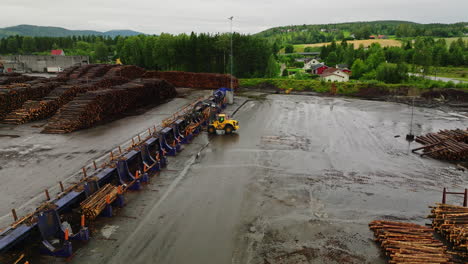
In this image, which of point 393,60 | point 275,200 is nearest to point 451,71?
point 393,60

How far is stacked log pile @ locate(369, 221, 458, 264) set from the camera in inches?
357

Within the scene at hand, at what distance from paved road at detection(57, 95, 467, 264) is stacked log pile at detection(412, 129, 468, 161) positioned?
0.92 m

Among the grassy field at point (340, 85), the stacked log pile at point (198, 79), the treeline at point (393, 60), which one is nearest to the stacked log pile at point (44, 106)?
the stacked log pile at point (198, 79)

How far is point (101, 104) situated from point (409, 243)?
23503mm

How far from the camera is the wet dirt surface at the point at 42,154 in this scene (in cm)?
1316

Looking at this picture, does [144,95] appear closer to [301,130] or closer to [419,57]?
[301,130]

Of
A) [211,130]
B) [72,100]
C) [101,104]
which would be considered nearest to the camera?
[211,130]

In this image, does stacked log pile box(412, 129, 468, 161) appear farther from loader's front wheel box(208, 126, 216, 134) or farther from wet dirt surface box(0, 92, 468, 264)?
loader's front wheel box(208, 126, 216, 134)

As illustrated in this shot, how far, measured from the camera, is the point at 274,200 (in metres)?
13.1

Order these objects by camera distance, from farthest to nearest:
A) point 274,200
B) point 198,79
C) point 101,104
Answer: point 198,79 → point 101,104 → point 274,200

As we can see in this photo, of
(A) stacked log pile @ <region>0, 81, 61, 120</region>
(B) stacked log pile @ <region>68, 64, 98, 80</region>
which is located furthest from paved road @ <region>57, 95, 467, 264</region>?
(B) stacked log pile @ <region>68, 64, 98, 80</region>

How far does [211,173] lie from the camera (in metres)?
15.9

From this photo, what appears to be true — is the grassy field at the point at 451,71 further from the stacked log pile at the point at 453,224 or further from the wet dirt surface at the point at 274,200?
the stacked log pile at the point at 453,224

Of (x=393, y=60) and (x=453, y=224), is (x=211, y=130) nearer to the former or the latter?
(x=453, y=224)
